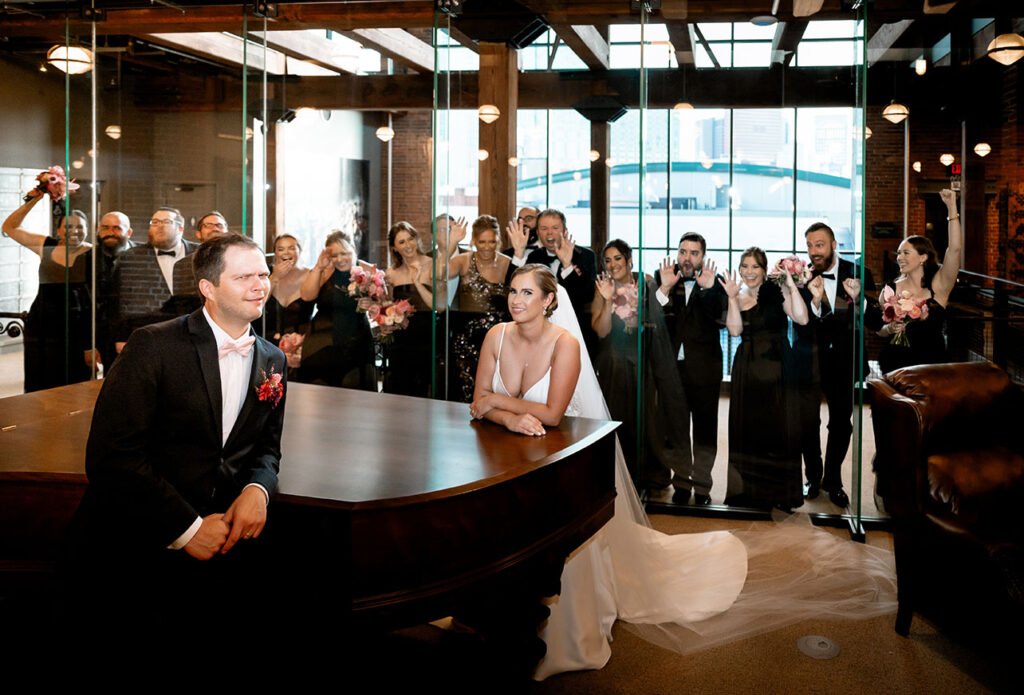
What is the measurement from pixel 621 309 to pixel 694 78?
138 cm

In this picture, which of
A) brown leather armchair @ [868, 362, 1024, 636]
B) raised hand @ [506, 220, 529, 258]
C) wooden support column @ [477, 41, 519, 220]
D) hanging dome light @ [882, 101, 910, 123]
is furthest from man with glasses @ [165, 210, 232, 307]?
brown leather armchair @ [868, 362, 1024, 636]

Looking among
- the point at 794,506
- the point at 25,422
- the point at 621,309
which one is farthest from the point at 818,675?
the point at 25,422

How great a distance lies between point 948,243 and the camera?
17.2 feet

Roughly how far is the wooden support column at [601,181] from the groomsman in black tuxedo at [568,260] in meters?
0.10

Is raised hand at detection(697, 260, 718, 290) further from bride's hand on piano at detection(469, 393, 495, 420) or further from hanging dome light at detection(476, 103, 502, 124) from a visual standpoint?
bride's hand on piano at detection(469, 393, 495, 420)

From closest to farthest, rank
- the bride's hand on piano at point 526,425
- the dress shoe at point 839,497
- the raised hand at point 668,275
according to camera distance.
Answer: the bride's hand on piano at point 526,425 → the dress shoe at point 839,497 → the raised hand at point 668,275

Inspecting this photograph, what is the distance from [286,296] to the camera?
239 inches

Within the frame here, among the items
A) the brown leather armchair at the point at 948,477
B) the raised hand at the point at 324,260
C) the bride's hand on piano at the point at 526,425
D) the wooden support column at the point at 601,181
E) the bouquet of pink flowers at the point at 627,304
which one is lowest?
the brown leather armchair at the point at 948,477

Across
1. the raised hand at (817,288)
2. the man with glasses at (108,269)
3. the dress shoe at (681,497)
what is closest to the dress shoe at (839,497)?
the dress shoe at (681,497)

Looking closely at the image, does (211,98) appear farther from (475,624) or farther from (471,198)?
(475,624)

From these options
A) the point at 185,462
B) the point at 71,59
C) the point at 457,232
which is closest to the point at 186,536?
the point at 185,462

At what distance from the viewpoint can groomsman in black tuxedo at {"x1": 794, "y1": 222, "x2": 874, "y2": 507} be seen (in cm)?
525

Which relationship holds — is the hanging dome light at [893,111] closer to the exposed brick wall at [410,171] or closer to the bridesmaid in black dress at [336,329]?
the exposed brick wall at [410,171]

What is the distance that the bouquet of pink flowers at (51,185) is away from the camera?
20.9ft
